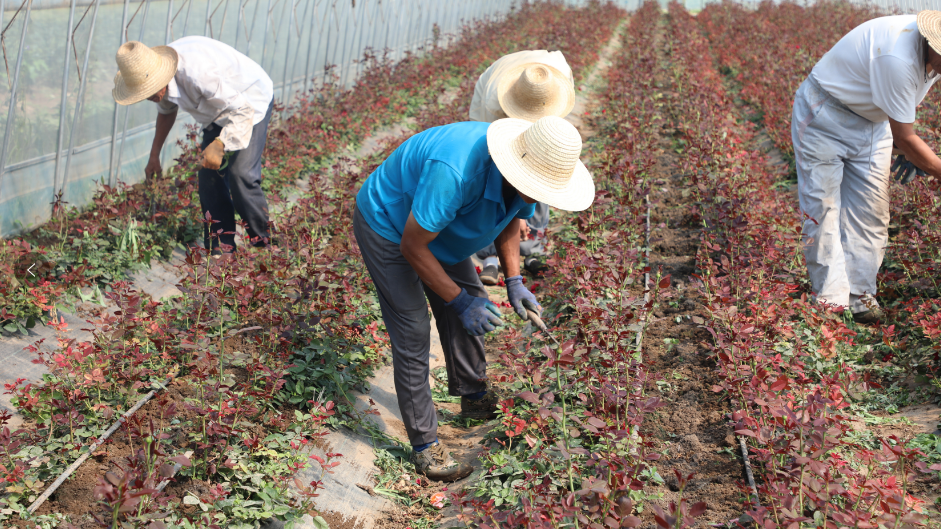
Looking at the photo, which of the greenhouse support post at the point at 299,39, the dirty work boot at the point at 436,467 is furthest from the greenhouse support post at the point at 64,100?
the dirty work boot at the point at 436,467

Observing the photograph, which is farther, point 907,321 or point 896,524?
point 907,321

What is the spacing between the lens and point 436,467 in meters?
2.93

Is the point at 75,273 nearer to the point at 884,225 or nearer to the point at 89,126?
the point at 89,126

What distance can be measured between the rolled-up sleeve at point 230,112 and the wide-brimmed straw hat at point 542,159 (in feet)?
7.73

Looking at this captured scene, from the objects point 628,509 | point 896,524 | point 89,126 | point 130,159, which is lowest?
point 130,159

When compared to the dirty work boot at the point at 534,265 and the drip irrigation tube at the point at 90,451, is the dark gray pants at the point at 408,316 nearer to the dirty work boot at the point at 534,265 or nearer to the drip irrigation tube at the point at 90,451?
the drip irrigation tube at the point at 90,451

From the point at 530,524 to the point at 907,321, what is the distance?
2.69 metres

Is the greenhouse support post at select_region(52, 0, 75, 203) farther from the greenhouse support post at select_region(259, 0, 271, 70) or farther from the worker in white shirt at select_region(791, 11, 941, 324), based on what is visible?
the worker in white shirt at select_region(791, 11, 941, 324)

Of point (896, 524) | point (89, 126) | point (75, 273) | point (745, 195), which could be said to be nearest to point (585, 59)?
point (745, 195)

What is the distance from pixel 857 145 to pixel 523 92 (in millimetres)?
1867

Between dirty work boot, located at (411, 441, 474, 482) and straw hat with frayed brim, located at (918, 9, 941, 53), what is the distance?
2.90m

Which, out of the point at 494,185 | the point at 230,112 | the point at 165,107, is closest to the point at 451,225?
the point at 494,185

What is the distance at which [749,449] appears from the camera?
275cm

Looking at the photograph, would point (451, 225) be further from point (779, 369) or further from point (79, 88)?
point (79, 88)
